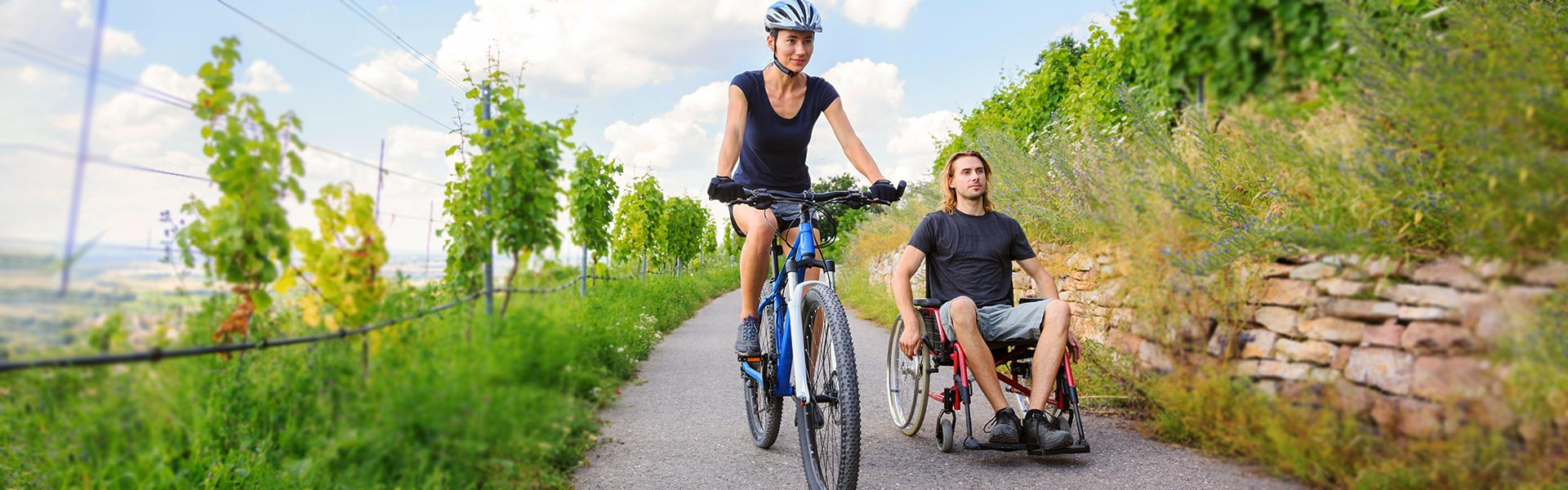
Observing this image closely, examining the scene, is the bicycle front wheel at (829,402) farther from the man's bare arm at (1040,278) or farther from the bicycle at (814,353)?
the man's bare arm at (1040,278)

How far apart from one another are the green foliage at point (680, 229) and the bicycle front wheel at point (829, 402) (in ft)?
37.8

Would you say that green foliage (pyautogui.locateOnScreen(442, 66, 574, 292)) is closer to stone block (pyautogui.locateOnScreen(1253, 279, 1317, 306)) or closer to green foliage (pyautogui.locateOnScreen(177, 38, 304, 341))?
green foliage (pyautogui.locateOnScreen(177, 38, 304, 341))

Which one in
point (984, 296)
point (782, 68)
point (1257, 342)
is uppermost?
point (782, 68)

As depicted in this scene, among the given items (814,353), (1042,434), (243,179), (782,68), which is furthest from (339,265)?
(1042,434)

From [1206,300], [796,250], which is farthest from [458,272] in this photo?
[1206,300]

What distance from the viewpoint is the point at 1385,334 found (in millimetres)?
1545

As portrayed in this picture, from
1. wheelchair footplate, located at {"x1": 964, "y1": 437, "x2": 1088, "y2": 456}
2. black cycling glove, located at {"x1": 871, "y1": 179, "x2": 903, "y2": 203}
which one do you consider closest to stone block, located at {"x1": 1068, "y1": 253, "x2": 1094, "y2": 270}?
wheelchair footplate, located at {"x1": 964, "y1": 437, "x2": 1088, "y2": 456}

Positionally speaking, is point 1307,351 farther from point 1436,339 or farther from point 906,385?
point 906,385

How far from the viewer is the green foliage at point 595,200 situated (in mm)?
6055

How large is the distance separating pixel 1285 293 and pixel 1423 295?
21.4 inches

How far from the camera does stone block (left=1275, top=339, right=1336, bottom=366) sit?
1705 mm

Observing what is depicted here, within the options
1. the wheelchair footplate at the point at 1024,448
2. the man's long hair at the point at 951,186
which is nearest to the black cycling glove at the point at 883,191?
the man's long hair at the point at 951,186

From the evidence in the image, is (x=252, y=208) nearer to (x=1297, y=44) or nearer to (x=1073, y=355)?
(x=1297, y=44)

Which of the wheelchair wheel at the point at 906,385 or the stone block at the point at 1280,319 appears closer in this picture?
the stone block at the point at 1280,319
